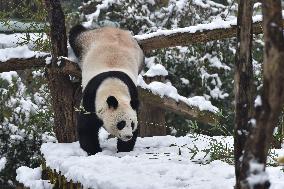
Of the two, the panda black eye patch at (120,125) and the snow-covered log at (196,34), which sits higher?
the snow-covered log at (196,34)

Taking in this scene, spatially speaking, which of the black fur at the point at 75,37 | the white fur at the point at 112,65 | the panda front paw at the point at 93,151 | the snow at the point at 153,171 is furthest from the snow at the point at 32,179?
the black fur at the point at 75,37

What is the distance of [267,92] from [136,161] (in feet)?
6.48

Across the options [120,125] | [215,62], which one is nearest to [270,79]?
[120,125]

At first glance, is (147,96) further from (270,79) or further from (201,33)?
(270,79)

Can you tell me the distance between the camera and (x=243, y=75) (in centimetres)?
215

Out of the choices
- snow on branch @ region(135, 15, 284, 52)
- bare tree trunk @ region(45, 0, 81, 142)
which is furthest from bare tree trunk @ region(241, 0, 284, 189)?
bare tree trunk @ region(45, 0, 81, 142)

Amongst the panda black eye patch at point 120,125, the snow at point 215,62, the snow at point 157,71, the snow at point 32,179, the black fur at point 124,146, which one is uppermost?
the snow at point 215,62

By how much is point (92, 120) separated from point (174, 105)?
1.21 metres

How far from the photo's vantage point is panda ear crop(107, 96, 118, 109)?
4.08m

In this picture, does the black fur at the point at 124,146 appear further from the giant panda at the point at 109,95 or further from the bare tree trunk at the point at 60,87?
the bare tree trunk at the point at 60,87

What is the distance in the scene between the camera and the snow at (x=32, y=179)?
3904 millimetres

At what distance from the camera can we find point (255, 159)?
5.73 ft

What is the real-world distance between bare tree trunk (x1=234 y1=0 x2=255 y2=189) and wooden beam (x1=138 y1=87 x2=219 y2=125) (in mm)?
2754

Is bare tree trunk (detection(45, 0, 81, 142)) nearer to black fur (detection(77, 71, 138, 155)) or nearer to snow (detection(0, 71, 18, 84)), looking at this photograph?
black fur (detection(77, 71, 138, 155))
